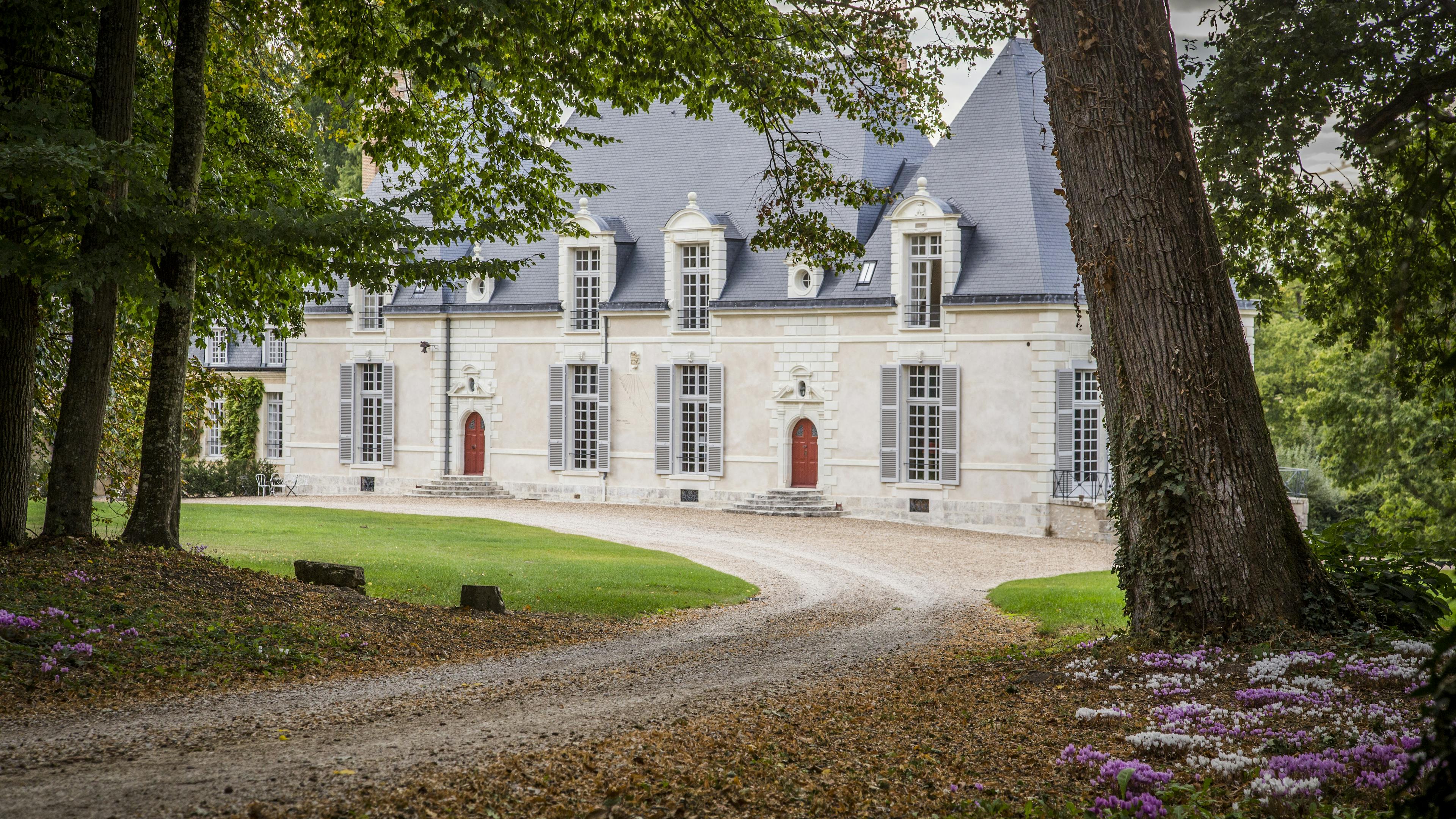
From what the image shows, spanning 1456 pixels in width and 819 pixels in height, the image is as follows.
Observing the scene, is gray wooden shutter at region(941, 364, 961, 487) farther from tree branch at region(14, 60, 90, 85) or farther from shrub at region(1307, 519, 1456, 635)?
tree branch at region(14, 60, 90, 85)

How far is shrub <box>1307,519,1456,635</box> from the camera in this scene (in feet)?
22.9

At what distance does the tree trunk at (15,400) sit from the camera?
28.6ft

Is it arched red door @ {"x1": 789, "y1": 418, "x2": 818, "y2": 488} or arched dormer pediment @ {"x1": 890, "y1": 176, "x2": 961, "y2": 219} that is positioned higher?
arched dormer pediment @ {"x1": 890, "y1": 176, "x2": 961, "y2": 219}

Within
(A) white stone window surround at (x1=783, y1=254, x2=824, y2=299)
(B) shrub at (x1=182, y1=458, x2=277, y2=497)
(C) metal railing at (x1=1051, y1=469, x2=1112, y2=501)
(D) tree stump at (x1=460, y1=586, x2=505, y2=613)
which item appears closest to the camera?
(D) tree stump at (x1=460, y1=586, x2=505, y2=613)

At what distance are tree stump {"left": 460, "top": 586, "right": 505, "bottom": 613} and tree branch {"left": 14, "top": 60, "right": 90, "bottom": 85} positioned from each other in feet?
17.5

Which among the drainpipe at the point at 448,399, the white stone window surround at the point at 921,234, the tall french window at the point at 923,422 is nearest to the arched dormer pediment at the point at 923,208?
the white stone window surround at the point at 921,234

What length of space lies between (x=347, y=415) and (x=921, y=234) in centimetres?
1626

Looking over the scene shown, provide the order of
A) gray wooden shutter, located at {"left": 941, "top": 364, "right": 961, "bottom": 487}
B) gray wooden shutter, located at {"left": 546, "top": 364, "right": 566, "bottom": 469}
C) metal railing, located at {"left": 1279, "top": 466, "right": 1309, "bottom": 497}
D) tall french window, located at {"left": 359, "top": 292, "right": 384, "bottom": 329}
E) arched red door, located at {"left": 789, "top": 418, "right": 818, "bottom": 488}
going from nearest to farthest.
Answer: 1. metal railing, located at {"left": 1279, "top": 466, "right": 1309, "bottom": 497}
2. gray wooden shutter, located at {"left": 941, "top": 364, "right": 961, "bottom": 487}
3. arched red door, located at {"left": 789, "top": 418, "right": 818, "bottom": 488}
4. gray wooden shutter, located at {"left": 546, "top": 364, "right": 566, "bottom": 469}
5. tall french window, located at {"left": 359, "top": 292, "right": 384, "bottom": 329}

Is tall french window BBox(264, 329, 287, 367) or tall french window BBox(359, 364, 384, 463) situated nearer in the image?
tall french window BBox(359, 364, 384, 463)

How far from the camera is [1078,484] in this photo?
22.3m

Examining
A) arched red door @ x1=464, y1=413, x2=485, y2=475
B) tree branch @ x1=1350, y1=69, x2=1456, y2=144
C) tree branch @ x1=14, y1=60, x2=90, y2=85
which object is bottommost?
arched red door @ x1=464, y1=413, x2=485, y2=475

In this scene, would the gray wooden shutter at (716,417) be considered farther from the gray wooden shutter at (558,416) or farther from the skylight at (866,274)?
the gray wooden shutter at (558,416)

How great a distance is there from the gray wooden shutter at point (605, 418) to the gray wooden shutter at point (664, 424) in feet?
4.26

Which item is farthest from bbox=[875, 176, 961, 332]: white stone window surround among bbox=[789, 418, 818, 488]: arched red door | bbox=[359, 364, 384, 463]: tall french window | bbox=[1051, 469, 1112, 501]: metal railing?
bbox=[359, 364, 384, 463]: tall french window
